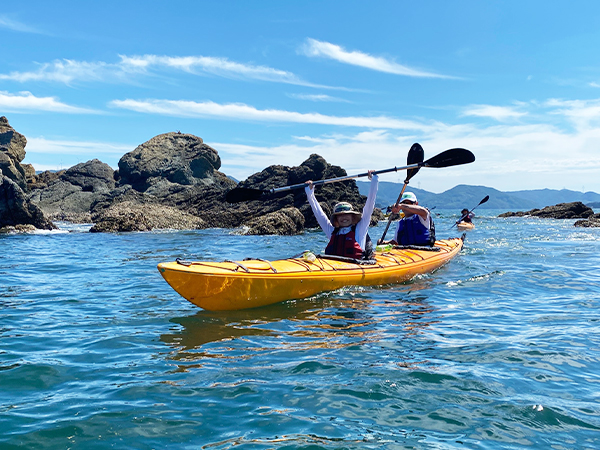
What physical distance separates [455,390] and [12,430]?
9.83ft

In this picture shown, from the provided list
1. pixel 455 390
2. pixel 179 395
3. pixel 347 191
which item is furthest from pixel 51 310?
pixel 347 191

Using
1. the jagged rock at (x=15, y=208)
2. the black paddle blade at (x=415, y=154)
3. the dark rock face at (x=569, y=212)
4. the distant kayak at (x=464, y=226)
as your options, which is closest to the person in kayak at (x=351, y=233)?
the black paddle blade at (x=415, y=154)

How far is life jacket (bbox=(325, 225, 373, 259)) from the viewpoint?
7555 millimetres

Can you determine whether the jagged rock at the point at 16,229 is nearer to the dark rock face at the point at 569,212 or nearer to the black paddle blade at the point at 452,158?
the black paddle blade at the point at 452,158

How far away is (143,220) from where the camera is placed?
2075 cm

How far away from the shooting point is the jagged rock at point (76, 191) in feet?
112

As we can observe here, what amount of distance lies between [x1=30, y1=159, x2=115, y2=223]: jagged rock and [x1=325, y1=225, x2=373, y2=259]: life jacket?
24.7 m

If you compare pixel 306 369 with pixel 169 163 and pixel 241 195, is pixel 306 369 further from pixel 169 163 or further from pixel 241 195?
pixel 169 163

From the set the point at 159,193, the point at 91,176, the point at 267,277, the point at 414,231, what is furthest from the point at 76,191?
the point at 267,277

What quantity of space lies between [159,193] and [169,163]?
5.91m

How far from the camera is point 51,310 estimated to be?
609 centimetres

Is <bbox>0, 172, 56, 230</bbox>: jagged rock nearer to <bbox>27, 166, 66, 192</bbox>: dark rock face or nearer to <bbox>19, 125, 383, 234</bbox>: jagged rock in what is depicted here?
<bbox>19, 125, 383, 234</bbox>: jagged rock

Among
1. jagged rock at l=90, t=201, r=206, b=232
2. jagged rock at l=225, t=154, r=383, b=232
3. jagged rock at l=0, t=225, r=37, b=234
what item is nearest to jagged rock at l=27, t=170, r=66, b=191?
jagged rock at l=225, t=154, r=383, b=232

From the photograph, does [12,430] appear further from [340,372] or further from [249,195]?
[249,195]
